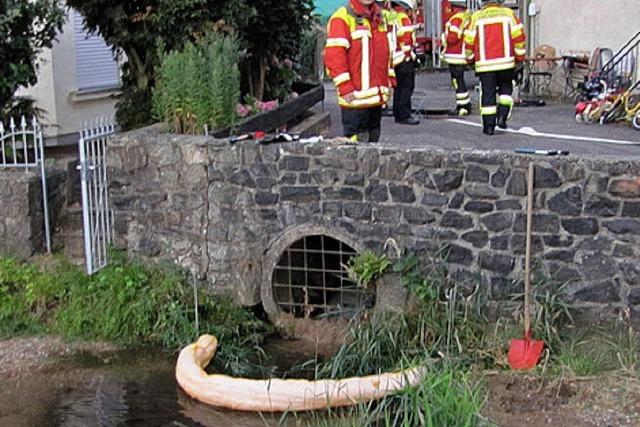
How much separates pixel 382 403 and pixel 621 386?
1680mm

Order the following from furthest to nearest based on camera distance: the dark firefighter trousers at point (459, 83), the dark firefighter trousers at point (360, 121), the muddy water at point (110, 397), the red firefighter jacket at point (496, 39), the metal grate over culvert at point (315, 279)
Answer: the dark firefighter trousers at point (459, 83)
the red firefighter jacket at point (496, 39)
the dark firefighter trousers at point (360, 121)
the metal grate over culvert at point (315, 279)
the muddy water at point (110, 397)

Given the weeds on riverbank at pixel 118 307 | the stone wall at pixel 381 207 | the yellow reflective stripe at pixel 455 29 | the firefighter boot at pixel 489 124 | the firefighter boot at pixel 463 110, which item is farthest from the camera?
the firefighter boot at pixel 463 110

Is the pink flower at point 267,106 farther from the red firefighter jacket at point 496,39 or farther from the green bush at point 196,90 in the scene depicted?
the red firefighter jacket at point 496,39

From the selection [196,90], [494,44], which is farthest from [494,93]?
[196,90]

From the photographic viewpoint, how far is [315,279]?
8.92 meters

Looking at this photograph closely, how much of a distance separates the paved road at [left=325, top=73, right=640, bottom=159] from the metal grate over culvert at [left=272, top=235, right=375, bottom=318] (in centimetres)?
185

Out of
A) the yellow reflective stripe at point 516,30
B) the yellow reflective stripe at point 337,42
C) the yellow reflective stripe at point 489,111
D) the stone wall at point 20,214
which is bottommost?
the stone wall at point 20,214

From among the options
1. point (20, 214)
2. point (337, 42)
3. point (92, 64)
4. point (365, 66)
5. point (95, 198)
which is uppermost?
point (337, 42)

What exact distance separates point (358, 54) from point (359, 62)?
3.0 inches

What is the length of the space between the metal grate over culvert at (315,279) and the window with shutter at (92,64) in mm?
6210

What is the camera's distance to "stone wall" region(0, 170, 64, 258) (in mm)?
8836

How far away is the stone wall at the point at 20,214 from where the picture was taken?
29.0 ft

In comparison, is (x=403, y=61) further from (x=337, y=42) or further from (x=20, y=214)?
(x=20, y=214)

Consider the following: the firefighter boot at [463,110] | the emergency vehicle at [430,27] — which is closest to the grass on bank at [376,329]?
the firefighter boot at [463,110]
